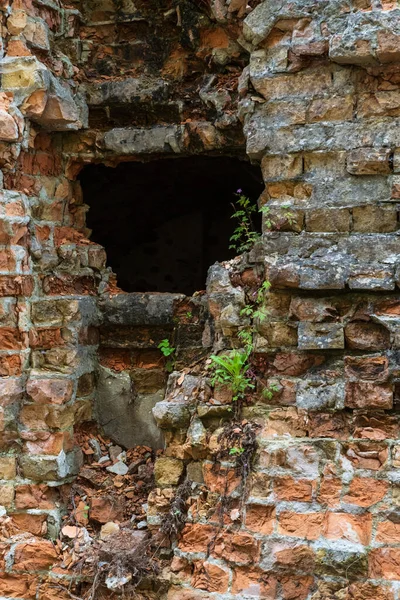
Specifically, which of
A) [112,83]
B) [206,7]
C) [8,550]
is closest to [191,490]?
[8,550]

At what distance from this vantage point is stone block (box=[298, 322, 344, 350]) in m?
3.00

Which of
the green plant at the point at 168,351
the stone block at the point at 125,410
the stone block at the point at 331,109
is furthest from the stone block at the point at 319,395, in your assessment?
the stone block at the point at 331,109

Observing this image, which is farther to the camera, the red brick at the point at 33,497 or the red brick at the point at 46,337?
the red brick at the point at 46,337

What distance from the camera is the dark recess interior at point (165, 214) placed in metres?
5.24

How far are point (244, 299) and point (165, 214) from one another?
3.28 metres

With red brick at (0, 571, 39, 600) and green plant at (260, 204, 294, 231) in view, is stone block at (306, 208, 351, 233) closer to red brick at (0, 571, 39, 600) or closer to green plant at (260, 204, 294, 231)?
green plant at (260, 204, 294, 231)

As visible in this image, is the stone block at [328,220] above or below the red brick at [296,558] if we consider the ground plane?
above

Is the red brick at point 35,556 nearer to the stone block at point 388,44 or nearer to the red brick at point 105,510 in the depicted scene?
the red brick at point 105,510

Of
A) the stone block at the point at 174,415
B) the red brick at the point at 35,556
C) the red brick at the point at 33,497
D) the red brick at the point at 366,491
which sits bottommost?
the red brick at the point at 35,556

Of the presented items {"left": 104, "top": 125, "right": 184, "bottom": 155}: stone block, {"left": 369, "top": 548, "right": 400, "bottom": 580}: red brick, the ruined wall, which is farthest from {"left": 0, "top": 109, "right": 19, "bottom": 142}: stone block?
{"left": 369, "top": 548, "right": 400, "bottom": 580}: red brick

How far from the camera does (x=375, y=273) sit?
294cm

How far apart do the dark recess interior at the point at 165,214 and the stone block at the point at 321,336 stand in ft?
6.67

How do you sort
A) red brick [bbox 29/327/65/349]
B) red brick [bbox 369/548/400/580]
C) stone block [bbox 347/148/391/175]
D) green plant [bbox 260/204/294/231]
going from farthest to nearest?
red brick [bbox 29/327/65/349]
green plant [bbox 260/204/294/231]
stone block [bbox 347/148/391/175]
red brick [bbox 369/548/400/580]

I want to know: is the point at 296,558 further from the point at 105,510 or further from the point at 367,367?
the point at 105,510
